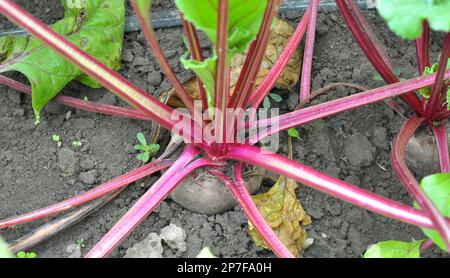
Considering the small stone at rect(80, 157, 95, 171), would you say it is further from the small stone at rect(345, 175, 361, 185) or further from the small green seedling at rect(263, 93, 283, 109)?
the small stone at rect(345, 175, 361, 185)

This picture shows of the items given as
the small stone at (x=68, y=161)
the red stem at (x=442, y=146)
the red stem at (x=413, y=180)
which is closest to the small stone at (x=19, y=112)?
the small stone at (x=68, y=161)

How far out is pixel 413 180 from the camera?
111cm

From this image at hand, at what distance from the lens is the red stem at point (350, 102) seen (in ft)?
4.31

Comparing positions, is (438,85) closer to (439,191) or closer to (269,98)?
(439,191)

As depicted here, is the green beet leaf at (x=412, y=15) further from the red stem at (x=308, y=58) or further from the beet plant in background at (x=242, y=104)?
the red stem at (x=308, y=58)

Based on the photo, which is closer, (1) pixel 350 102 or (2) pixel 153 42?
(2) pixel 153 42

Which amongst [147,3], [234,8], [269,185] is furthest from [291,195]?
[147,3]

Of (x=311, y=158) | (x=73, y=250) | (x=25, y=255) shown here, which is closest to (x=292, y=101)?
(x=311, y=158)

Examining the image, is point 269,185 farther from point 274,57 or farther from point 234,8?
point 234,8

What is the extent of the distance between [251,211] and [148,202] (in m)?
0.24

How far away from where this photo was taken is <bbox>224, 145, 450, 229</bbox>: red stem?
1050mm

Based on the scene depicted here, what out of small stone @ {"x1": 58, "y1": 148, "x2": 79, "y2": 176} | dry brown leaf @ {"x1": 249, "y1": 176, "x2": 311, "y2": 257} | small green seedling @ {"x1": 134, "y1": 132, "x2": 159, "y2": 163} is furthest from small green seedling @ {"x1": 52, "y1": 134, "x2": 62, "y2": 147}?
dry brown leaf @ {"x1": 249, "y1": 176, "x2": 311, "y2": 257}

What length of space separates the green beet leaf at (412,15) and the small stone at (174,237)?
2.53 ft

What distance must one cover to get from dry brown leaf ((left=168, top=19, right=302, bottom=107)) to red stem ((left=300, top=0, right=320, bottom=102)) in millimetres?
55
